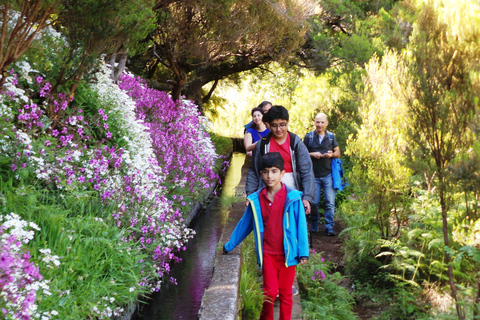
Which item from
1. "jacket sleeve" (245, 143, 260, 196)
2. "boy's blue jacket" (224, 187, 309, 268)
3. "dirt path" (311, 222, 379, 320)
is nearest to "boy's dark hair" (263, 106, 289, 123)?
"jacket sleeve" (245, 143, 260, 196)

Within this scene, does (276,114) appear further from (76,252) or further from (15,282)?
(15,282)

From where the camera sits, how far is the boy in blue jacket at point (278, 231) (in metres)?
4.20

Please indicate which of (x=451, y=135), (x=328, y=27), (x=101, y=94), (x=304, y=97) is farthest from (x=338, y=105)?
(x=451, y=135)

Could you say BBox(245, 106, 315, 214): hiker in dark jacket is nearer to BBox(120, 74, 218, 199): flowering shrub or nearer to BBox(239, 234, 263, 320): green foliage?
BBox(239, 234, 263, 320): green foliage

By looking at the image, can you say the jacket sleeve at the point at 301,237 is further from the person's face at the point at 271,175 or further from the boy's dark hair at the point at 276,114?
the boy's dark hair at the point at 276,114

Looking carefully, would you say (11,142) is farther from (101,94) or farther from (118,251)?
(101,94)

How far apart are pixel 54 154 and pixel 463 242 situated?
369cm

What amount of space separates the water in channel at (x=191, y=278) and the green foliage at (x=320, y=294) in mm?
1139

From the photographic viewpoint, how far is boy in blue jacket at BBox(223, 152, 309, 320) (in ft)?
13.8

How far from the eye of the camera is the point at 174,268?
6.70 meters

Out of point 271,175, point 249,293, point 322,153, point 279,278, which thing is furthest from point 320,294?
point 322,153

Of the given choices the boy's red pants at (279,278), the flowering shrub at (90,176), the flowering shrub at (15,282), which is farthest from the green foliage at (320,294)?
the flowering shrub at (15,282)

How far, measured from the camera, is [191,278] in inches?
250

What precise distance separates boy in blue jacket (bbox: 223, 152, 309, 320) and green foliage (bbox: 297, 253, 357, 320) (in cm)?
88
